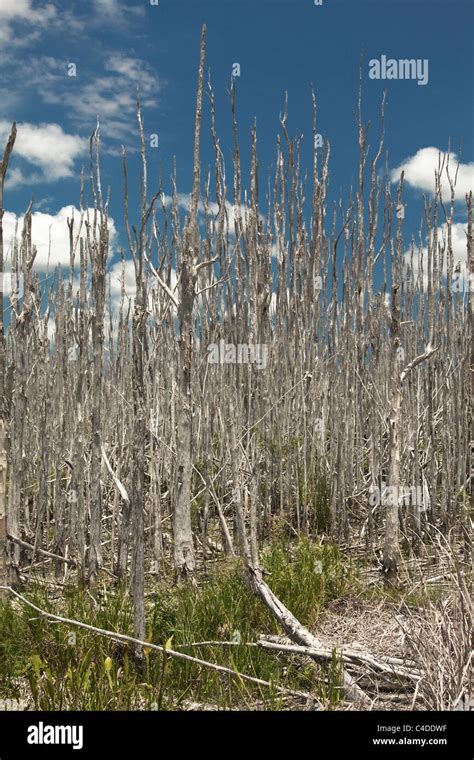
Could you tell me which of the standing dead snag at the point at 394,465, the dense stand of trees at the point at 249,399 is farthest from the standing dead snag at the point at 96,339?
the standing dead snag at the point at 394,465

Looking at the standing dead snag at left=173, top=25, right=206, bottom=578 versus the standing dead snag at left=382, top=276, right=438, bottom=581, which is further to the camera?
the standing dead snag at left=382, top=276, right=438, bottom=581

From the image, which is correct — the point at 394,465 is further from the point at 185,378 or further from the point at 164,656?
the point at 164,656

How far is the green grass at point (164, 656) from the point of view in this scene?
2160 mm

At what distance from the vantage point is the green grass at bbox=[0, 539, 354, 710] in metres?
2.16

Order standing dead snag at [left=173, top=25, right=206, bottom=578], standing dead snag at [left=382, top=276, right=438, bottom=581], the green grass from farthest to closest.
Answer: standing dead snag at [left=382, top=276, right=438, bottom=581]
standing dead snag at [left=173, top=25, right=206, bottom=578]
the green grass

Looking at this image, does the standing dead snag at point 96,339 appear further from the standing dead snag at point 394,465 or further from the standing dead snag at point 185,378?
the standing dead snag at point 394,465

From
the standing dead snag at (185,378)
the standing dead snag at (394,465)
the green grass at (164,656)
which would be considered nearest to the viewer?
the green grass at (164,656)

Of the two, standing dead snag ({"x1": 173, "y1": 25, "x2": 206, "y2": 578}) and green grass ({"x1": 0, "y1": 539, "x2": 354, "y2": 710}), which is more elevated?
standing dead snag ({"x1": 173, "y1": 25, "x2": 206, "y2": 578})

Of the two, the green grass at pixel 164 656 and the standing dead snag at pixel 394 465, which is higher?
the standing dead snag at pixel 394 465

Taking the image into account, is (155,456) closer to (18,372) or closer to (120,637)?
(18,372)

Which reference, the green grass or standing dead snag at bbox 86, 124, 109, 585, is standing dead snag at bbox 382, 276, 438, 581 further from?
standing dead snag at bbox 86, 124, 109, 585

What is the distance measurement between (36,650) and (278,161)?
351cm

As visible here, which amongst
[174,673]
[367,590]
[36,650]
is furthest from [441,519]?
[36,650]

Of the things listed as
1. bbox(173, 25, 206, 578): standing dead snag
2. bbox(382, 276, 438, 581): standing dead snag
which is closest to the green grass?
bbox(173, 25, 206, 578): standing dead snag
